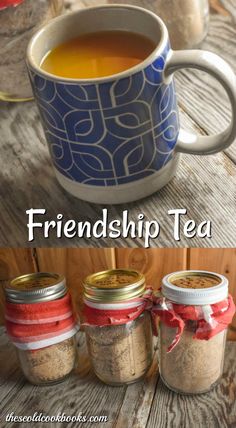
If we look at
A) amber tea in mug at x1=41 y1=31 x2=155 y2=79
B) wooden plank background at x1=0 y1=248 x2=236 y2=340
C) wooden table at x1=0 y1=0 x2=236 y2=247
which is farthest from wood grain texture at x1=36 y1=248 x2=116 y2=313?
amber tea in mug at x1=41 y1=31 x2=155 y2=79

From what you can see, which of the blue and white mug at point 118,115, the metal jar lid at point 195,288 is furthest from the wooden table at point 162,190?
the metal jar lid at point 195,288

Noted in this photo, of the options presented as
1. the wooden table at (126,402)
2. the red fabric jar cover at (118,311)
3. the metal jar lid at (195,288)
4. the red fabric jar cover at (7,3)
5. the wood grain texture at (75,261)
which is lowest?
the wooden table at (126,402)

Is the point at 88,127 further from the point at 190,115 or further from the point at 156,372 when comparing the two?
the point at 156,372

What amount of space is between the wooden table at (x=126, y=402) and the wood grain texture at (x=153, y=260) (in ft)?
0.46

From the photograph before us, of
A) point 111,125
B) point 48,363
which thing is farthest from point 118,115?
point 48,363

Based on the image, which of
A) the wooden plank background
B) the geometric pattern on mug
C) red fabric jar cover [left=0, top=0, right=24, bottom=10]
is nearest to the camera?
the geometric pattern on mug

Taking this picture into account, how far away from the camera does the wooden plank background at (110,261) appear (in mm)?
807

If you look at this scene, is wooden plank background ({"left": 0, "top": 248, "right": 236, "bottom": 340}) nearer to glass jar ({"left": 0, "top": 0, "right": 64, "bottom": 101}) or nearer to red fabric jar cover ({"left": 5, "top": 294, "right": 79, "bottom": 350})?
red fabric jar cover ({"left": 5, "top": 294, "right": 79, "bottom": 350})

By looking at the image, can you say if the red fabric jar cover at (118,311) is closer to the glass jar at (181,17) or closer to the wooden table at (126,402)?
the wooden table at (126,402)

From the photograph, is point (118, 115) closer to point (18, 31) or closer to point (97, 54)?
point (97, 54)

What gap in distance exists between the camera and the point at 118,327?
700 millimetres

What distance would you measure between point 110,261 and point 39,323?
6.3 inches

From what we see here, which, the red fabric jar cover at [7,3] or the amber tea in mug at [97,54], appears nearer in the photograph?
the amber tea in mug at [97,54]

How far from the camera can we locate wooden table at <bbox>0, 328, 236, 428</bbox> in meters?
0.67
